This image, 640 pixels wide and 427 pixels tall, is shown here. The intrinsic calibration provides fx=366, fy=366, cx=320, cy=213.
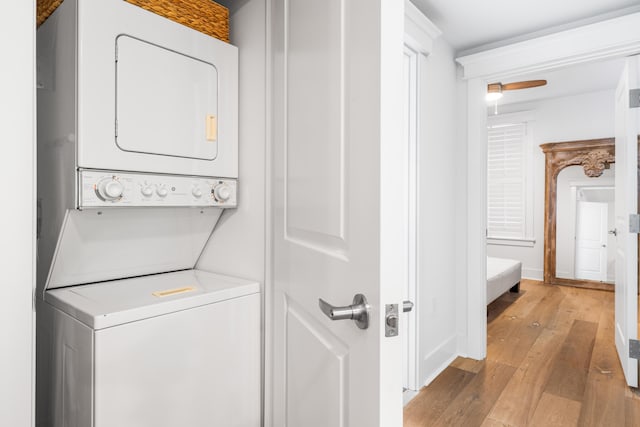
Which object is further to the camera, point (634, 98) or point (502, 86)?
point (502, 86)

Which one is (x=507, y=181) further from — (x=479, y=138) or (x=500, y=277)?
(x=479, y=138)

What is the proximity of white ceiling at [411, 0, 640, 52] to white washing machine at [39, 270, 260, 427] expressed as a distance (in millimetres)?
2076

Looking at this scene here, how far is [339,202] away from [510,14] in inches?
89.3

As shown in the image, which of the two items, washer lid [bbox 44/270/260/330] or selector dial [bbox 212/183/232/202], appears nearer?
washer lid [bbox 44/270/260/330]

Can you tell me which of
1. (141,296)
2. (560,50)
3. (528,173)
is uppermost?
(560,50)

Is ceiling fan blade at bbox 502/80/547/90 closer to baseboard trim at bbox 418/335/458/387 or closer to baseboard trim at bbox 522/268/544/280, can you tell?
baseboard trim at bbox 418/335/458/387

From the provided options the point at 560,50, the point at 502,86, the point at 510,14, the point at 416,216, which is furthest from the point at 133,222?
the point at 502,86

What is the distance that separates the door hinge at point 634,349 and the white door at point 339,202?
7.79 ft

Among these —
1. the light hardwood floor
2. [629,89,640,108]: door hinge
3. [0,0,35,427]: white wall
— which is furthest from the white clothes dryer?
[629,89,640,108]: door hinge

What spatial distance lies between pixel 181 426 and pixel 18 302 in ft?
2.02

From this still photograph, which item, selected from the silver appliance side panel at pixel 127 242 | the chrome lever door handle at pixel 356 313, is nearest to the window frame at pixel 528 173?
the silver appliance side panel at pixel 127 242

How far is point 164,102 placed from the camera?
127cm

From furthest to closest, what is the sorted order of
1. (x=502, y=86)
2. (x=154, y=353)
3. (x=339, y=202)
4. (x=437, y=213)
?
(x=502, y=86)
(x=437, y=213)
(x=154, y=353)
(x=339, y=202)

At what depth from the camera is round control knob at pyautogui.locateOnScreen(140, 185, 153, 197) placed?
1.22 meters
